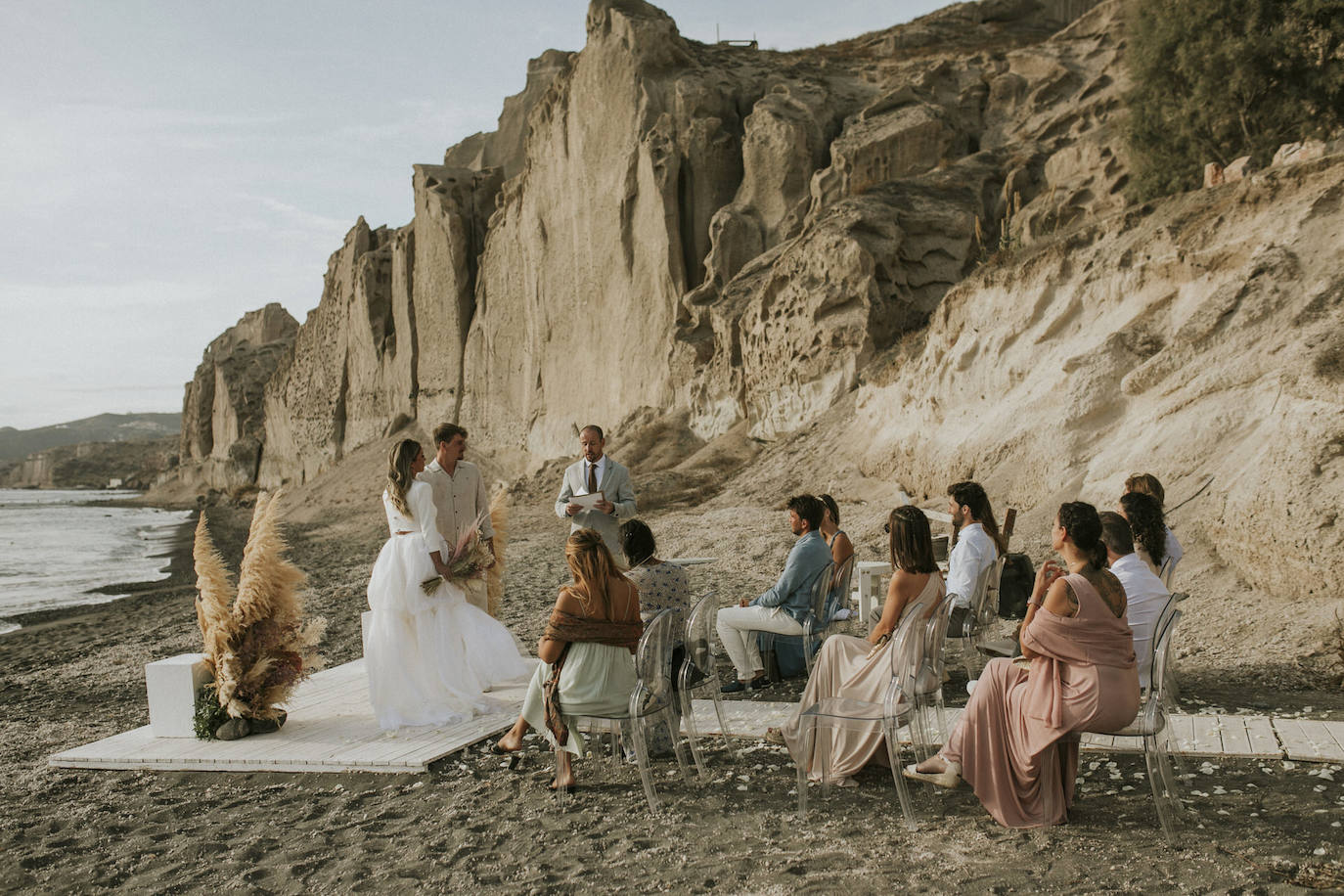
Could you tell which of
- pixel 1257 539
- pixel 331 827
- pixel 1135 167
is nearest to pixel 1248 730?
pixel 1257 539

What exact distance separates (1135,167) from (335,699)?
56.6 feet

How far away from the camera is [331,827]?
4828 millimetres

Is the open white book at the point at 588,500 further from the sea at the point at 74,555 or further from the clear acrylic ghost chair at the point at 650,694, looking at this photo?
the sea at the point at 74,555

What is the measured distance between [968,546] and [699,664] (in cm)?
199

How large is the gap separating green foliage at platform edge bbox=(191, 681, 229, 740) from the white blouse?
1.56m

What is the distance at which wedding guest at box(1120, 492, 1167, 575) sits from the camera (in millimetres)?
5695

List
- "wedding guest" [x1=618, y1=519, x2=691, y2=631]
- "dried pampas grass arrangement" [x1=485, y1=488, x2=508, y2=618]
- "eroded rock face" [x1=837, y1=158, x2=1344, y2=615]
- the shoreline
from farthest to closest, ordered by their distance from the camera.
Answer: the shoreline < "eroded rock face" [x1=837, y1=158, x2=1344, y2=615] < "dried pampas grass arrangement" [x1=485, y1=488, x2=508, y2=618] < "wedding guest" [x1=618, y1=519, x2=691, y2=631]

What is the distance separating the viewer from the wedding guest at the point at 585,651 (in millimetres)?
5039

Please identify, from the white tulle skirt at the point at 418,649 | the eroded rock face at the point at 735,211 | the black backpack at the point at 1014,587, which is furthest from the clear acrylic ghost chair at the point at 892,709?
the eroded rock face at the point at 735,211

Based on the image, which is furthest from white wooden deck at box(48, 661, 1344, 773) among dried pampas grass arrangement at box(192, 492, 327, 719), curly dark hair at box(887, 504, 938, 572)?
curly dark hair at box(887, 504, 938, 572)

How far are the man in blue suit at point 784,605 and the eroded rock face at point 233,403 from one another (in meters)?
56.0

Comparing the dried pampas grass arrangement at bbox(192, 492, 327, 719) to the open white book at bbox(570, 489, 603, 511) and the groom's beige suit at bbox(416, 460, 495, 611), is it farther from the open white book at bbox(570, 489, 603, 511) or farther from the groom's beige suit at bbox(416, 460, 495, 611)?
the open white book at bbox(570, 489, 603, 511)

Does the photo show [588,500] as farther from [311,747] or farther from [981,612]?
[981,612]

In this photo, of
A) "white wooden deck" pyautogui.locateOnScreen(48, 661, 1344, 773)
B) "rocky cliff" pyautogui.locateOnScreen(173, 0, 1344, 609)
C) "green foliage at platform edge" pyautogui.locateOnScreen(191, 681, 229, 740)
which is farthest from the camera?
"rocky cliff" pyautogui.locateOnScreen(173, 0, 1344, 609)
